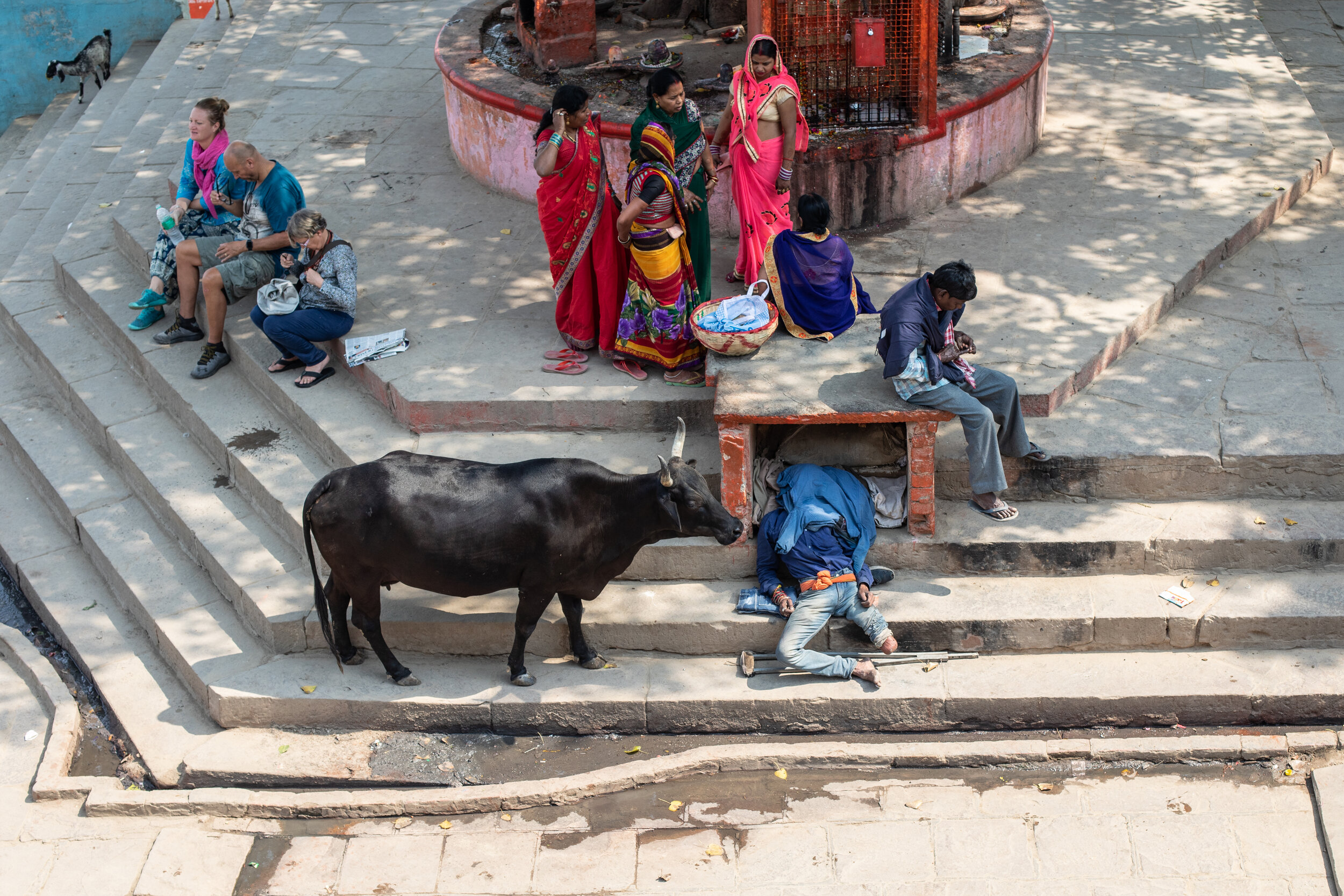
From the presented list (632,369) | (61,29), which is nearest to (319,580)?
(632,369)

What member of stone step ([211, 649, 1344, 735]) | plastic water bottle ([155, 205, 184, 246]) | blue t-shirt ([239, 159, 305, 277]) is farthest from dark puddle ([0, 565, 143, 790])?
blue t-shirt ([239, 159, 305, 277])

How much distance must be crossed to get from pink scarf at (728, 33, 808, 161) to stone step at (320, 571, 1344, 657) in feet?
8.42

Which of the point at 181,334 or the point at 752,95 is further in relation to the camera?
the point at 181,334

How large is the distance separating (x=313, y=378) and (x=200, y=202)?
1592mm

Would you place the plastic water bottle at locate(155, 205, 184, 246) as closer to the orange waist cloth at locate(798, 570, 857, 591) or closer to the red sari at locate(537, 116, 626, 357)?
the red sari at locate(537, 116, 626, 357)

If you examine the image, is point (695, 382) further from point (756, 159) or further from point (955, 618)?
point (955, 618)

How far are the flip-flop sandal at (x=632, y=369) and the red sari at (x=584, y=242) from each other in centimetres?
9

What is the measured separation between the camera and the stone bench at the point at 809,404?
20.4ft

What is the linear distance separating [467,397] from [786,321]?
183 centimetres

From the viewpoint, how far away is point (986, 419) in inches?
243

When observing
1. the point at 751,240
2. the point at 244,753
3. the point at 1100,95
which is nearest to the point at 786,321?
the point at 751,240

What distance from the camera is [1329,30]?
12070 millimetres

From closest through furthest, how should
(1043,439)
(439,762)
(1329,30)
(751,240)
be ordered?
1. (439,762)
2. (1043,439)
3. (751,240)
4. (1329,30)

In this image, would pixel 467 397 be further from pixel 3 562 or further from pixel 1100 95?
pixel 1100 95
